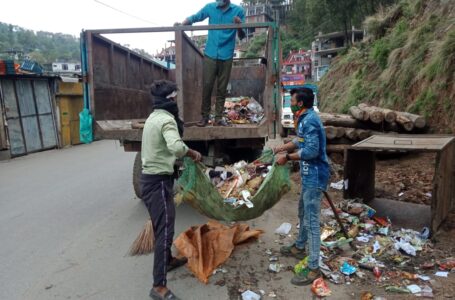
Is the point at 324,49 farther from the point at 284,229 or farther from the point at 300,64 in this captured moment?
the point at 284,229

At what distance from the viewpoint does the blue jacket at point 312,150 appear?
3.41 meters

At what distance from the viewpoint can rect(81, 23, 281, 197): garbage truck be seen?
465cm

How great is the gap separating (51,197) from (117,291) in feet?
12.5

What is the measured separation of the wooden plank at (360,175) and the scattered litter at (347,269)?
203 cm

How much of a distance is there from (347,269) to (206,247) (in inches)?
54.7

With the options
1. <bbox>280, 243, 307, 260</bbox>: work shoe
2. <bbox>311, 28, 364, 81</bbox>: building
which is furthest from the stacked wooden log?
<bbox>311, 28, 364, 81</bbox>: building

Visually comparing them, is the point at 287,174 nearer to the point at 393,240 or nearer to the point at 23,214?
the point at 393,240

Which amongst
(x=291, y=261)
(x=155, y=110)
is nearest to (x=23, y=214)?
(x=155, y=110)

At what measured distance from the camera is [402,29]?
39.3 ft

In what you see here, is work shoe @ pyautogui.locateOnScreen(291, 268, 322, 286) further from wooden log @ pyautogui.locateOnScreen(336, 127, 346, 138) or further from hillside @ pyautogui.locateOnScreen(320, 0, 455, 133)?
hillside @ pyautogui.locateOnScreen(320, 0, 455, 133)

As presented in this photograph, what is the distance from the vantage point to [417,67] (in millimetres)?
9055

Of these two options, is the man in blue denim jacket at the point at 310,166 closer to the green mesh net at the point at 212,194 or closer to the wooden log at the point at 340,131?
the green mesh net at the point at 212,194

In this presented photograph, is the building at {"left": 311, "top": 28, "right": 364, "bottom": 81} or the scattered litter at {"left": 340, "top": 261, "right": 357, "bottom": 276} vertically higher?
the building at {"left": 311, "top": 28, "right": 364, "bottom": 81}

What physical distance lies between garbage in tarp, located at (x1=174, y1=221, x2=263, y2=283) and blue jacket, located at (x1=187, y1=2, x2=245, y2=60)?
2335 millimetres
